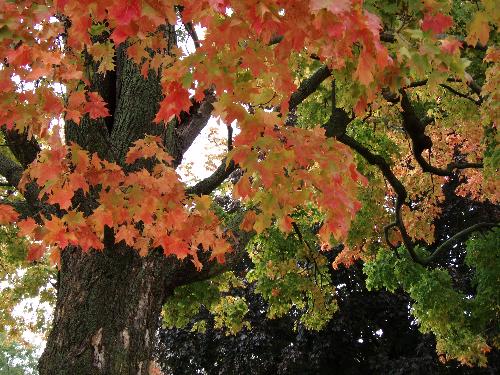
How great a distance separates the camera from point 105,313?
14.0 feet

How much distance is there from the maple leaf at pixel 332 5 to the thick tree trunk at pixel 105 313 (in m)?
3.19

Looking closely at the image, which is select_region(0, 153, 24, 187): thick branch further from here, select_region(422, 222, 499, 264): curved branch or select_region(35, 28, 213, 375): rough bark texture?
select_region(422, 222, 499, 264): curved branch

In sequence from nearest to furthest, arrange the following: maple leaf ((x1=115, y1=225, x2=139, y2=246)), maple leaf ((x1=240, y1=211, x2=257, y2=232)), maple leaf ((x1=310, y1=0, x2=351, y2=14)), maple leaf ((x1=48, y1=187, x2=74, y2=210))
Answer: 1. maple leaf ((x1=310, y1=0, x2=351, y2=14))
2. maple leaf ((x1=48, y1=187, x2=74, y2=210))
3. maple leaf ((x1=115, y1=225, x2=139, y2=246))
4. maple leaf ((x1=240, y1=211, x2=257, y2=232))

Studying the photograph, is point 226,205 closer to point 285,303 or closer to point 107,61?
point 285,303

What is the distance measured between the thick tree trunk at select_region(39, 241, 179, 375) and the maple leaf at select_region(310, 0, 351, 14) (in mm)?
3189

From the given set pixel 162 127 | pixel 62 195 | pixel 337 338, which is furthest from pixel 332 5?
pixel 337 338

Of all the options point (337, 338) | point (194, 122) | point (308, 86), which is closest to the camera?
point (308, 86)

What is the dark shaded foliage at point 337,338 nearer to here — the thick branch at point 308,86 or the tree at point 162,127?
the tree at point 162,127

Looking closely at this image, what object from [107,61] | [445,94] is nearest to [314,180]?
[107,61]

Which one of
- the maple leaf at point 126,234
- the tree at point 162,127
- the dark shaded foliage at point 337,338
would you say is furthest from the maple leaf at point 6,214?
the dark shaded foliage at point 337,338

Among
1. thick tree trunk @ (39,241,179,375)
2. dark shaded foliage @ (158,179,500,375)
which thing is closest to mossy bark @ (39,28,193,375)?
thick tree trunk @ (39,241,179,375)

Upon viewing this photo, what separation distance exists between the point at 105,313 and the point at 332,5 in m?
3.24

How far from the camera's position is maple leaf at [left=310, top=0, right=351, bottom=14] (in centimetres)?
199

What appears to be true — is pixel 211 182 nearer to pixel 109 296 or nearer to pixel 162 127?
pixel 162 127
